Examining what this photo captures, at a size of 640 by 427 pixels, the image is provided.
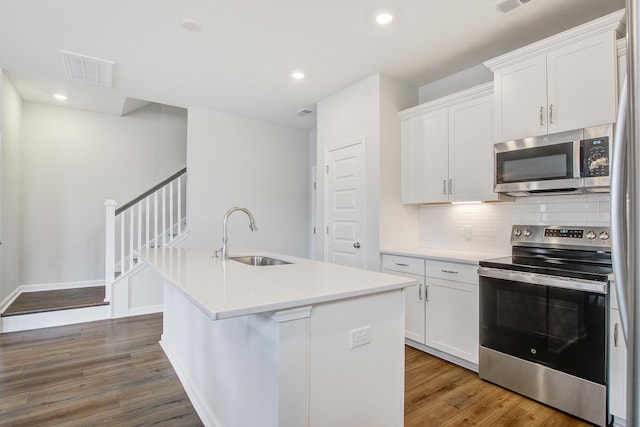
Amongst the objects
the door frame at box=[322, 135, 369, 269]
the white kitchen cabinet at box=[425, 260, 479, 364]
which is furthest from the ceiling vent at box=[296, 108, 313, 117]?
the white kitchen cabinet at box=[425, 260, 479, 364]

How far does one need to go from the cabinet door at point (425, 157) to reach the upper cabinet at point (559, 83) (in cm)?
61

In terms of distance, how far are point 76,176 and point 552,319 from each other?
20.2 feet

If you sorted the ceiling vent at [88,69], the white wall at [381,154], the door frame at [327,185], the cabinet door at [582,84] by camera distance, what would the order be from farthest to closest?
the door frame at [327,185] < the white wall at [381,154] < the ceiling vent at [88,69] < the cabinet door at [582,84]

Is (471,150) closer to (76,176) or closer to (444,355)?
(444,355)

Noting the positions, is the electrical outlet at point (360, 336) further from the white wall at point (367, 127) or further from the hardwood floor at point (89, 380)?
the white wall at point (367, 127)

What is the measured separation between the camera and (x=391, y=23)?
2.67m

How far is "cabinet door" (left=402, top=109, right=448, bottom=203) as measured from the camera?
131 inches

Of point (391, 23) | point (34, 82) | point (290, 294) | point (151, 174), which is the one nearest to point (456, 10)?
point (391, 23)

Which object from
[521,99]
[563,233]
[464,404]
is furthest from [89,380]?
[521,99]

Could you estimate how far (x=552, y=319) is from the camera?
223cm

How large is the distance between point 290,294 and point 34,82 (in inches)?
180

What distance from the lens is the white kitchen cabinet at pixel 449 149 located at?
3006 mm

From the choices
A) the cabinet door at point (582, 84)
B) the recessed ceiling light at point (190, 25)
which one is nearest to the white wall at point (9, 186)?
the recessed ceiling light at point (190, 25)

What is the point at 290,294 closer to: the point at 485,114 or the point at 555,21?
the point at 485,114
